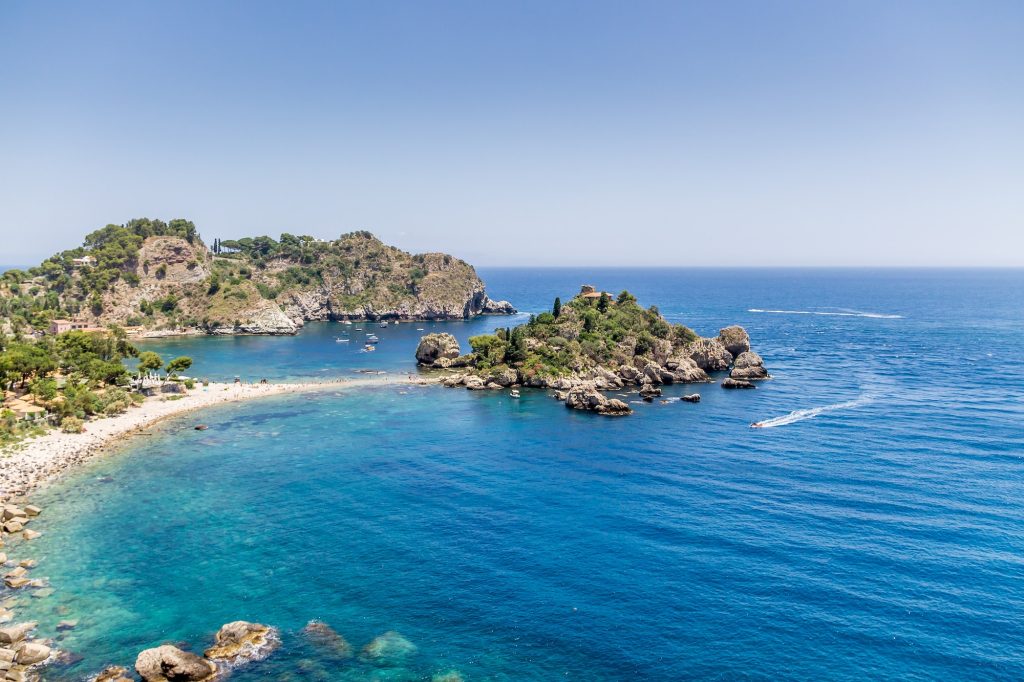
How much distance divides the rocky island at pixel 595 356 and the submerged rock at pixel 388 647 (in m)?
63.3

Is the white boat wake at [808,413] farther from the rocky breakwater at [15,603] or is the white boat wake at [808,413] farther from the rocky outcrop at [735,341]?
the rocky breakwater at [15,603]

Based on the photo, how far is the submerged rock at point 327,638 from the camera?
37469 mm

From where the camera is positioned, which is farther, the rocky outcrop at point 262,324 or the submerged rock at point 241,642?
the rocky outcrop at point 262,324

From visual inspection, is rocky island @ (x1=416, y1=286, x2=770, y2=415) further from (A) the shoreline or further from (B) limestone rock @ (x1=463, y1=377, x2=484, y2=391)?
(A) the shoreline

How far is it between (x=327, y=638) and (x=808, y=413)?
7483 centimetres

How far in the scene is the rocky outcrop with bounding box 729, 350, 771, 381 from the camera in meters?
113

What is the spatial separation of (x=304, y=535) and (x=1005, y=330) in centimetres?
18809

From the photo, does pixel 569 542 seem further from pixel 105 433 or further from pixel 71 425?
pixel 71 425

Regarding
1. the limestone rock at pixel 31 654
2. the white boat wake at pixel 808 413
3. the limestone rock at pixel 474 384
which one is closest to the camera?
the limestone rock at pixel 31 654

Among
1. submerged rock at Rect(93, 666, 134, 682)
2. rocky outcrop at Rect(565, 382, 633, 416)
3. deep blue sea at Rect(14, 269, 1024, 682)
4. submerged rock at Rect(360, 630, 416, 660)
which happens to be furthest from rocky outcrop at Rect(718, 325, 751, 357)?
submerged rock at Rect(93, 666, 134, 682)

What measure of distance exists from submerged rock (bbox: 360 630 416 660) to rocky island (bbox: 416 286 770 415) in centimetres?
6327

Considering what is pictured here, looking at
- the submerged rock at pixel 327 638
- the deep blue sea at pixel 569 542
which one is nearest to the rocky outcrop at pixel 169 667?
the deep blue sea at pixel 569 542

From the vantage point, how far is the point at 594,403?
94.7 meters

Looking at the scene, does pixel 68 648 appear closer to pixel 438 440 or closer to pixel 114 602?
pixel 114 602
